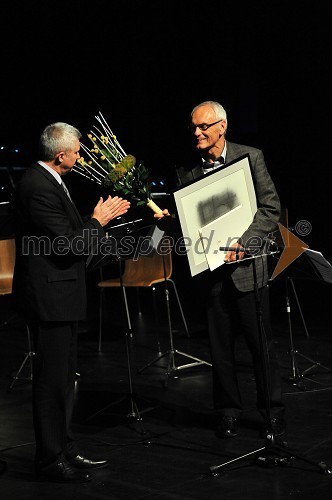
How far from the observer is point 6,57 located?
856 centimetres

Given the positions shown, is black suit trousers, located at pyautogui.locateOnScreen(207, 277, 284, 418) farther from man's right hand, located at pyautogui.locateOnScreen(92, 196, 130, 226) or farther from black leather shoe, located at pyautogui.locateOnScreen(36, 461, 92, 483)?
black leather shoe, located at pyautogui.locateOnScreen(36, 461, 92, 483)

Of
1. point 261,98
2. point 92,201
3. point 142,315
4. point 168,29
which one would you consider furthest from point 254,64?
point 142,315

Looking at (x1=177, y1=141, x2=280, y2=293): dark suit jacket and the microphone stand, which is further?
(x1=177, y1=141, x2=280, y2=293): dark suit jacket

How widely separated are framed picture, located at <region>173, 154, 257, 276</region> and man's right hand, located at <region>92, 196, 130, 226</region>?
0.84 ft

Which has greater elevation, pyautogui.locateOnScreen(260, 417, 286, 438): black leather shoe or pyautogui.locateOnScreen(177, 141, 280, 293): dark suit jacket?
pyautogui.locateOnScreen(177, 141, 280, 293): dark suit jacket

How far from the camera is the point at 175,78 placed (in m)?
8.59

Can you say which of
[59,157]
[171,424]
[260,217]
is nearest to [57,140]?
[59,157]

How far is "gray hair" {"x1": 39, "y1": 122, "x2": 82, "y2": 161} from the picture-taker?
3.38 metres

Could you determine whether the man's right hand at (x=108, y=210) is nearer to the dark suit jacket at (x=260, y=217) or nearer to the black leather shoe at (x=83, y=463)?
the dark suit jacket at (x=260, y=217)

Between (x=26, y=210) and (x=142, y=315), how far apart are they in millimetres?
4085

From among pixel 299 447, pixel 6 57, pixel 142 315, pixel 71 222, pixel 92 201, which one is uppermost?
pixel 6 57

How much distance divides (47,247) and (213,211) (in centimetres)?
80

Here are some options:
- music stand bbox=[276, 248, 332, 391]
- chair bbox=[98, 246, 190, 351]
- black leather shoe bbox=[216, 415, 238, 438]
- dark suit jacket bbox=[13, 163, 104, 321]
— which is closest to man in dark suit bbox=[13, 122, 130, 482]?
dark suit jacket bbox=[13, 163, 104, 321]

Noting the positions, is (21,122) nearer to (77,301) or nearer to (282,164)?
(282,164)
